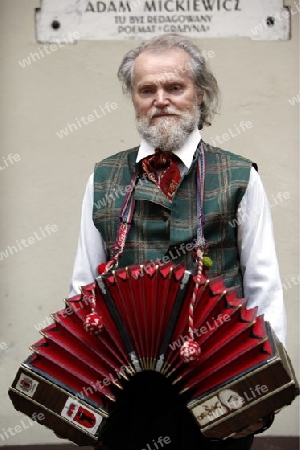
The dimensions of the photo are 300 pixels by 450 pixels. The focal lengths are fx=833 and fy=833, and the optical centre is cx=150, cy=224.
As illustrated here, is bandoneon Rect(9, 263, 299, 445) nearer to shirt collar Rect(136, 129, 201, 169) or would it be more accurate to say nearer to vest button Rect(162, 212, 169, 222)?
vest button Rect(162, 212, 169, 222)

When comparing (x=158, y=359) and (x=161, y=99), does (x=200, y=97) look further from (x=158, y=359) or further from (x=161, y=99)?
(x=158, y=359)

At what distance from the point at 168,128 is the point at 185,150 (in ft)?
0.34

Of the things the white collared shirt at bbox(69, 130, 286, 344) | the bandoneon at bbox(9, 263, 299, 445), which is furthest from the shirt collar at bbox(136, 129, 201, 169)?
the bandoneon at bbox(9, 263, 299, 445)

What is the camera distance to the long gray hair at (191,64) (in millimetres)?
2770

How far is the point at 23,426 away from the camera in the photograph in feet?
14.7

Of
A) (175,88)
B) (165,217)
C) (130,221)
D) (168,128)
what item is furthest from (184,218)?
(175,88)

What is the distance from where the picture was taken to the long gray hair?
2.77m

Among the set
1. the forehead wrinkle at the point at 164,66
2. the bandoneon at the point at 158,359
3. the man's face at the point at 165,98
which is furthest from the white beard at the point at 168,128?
the bandoneon at the point at 158,359

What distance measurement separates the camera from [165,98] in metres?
2.67

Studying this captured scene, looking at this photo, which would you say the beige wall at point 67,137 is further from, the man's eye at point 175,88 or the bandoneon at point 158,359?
the bandoneon at point 158,359

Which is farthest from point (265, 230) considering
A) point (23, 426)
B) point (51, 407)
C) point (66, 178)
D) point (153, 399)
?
point (23, 426)

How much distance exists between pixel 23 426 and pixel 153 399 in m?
2.21

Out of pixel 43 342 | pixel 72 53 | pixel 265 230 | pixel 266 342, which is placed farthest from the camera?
pixel 72 53

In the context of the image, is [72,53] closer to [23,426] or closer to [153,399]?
[23,426]
